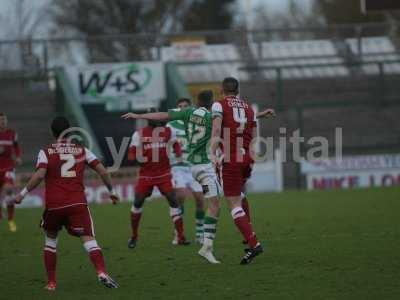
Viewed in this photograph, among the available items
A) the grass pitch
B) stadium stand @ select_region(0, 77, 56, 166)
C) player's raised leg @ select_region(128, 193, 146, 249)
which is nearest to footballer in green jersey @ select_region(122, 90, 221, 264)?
the grass pitch

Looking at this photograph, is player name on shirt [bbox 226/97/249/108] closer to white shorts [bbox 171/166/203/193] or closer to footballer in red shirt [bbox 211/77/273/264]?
footballer in red shirt [bbox 211/77/273/264]

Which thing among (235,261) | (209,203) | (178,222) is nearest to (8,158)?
(178,222)

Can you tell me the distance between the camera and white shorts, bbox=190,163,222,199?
1256cm

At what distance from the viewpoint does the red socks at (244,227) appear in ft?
38.2

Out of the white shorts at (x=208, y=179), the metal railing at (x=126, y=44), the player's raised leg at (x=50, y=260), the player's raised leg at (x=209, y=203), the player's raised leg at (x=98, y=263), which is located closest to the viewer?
the player's raised leg at (x=98, y=263)

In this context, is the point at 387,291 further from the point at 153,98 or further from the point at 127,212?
the point at 153,98

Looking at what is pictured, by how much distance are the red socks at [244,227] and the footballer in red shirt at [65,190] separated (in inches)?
83.6

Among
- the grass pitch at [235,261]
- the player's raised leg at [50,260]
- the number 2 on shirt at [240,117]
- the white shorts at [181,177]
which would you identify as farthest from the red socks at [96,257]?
the white shorts at [181,177]

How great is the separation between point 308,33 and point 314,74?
1.72 m

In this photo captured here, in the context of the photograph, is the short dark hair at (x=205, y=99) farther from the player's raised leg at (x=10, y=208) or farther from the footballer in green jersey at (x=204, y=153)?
the player's raised leg at (x=10, y=208)

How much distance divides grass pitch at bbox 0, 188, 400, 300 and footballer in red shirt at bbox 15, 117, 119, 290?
41cm

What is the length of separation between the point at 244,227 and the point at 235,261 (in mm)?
615

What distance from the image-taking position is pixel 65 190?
10.3 metres

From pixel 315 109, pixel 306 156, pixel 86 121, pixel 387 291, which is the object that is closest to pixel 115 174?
pixel 86 121
